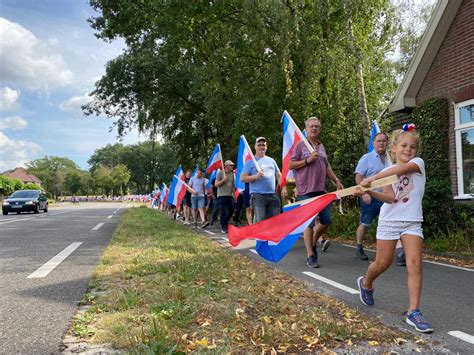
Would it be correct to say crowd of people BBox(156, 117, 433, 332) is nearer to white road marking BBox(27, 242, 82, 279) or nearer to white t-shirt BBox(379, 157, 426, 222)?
white t-shirt BBox(379, 157, 426, 222)

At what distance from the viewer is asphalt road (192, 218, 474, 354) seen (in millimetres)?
3801

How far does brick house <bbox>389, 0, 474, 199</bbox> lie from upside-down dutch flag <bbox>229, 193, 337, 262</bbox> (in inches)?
297

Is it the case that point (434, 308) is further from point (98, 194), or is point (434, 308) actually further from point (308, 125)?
point (98, 194)

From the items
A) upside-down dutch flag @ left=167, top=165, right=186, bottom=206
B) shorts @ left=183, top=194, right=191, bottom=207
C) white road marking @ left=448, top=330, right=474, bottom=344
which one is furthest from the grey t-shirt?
white road marking @ left=448, top=330, right=474, bottom=344

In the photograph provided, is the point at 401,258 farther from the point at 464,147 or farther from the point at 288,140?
the point at 464,147

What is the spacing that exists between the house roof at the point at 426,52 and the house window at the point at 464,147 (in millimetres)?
1661

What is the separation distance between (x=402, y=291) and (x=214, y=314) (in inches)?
97.6

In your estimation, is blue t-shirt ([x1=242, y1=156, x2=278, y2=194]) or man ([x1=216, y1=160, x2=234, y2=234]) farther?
man ([x1=216, y1=160, x2=234, y2=234])

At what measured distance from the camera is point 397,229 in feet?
13.1

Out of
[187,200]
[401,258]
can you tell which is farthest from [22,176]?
[401,258]

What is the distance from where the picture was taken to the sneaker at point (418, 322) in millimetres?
3711

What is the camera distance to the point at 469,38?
10.8 m

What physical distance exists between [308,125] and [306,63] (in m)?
6.01

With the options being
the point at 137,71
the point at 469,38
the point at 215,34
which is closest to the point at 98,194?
the point at 137,71
